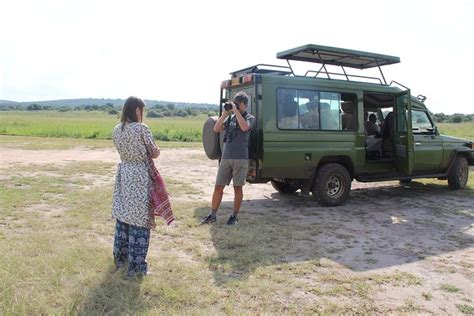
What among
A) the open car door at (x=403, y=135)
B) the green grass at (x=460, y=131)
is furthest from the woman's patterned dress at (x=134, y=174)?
the green grass at (x=460, y=131)

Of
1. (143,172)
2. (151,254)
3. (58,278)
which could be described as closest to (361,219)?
(151,254)

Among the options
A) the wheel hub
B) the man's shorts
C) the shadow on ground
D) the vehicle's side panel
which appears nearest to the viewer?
the shadow on ground

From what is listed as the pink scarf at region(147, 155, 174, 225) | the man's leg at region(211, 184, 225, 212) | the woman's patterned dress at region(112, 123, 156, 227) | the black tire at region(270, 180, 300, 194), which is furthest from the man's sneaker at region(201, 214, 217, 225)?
the black tire at region(270, 180, 300, 194)

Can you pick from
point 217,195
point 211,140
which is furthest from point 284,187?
point 217,195

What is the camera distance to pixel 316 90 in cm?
723

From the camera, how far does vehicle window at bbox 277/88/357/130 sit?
691 cm

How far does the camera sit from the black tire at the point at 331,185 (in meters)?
7.32

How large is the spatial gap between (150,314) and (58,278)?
111 centimetres

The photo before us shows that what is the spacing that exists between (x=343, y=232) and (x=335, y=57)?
11.7 feet

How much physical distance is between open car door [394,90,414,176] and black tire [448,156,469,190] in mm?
1706

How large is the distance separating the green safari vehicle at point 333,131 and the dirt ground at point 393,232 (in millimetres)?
505

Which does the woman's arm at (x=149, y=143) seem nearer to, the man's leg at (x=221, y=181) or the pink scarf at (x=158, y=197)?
the pink scarf at (x=158, y=197)

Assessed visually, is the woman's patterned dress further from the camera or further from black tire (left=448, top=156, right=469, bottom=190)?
black tire (left=448, top=156, right=469, bottom=190)

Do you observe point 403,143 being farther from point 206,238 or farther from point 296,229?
point 206,238
